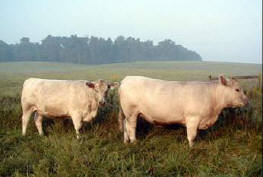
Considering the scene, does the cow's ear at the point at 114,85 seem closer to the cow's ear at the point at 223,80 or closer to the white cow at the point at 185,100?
the white cow at the point at 185,100

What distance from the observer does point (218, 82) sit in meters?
6.99

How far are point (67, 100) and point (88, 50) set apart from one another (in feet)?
56.2

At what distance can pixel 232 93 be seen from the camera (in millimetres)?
6844

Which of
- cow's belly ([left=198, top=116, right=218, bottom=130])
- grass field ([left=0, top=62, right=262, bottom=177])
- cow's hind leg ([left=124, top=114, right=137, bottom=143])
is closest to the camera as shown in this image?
grass field ([left=0, top=62, right=262, bottom=177])

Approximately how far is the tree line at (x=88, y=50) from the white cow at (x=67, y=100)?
1265 cm

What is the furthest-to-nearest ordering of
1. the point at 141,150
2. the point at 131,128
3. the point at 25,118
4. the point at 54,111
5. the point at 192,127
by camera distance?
the point at 25,118 → the point at 54,111 → the point at 131,128 → the point at 192,127 → the point at 141,150

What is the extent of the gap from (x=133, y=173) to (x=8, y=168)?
212 centimetres

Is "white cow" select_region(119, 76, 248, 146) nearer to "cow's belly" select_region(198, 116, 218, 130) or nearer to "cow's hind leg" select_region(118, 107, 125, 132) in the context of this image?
"cow's belly" select_region(198, 116, 218, 130)

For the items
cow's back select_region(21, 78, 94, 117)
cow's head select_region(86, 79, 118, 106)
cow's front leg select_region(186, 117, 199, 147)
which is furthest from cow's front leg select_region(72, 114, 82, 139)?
cow's front leg select_region(186, 117, 199, 147)

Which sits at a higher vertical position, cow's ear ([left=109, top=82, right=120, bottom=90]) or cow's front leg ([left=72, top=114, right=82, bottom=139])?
cow's ear ([left=109, top=82, right=120, bottom=90])

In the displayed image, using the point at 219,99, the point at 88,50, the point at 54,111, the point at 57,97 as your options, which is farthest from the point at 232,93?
the point at 88,50

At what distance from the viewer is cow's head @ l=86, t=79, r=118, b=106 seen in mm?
7655

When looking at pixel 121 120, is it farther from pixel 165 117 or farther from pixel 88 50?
pixel 88 50

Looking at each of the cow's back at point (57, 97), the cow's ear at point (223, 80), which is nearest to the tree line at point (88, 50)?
the cow's back at point (57, 97)
